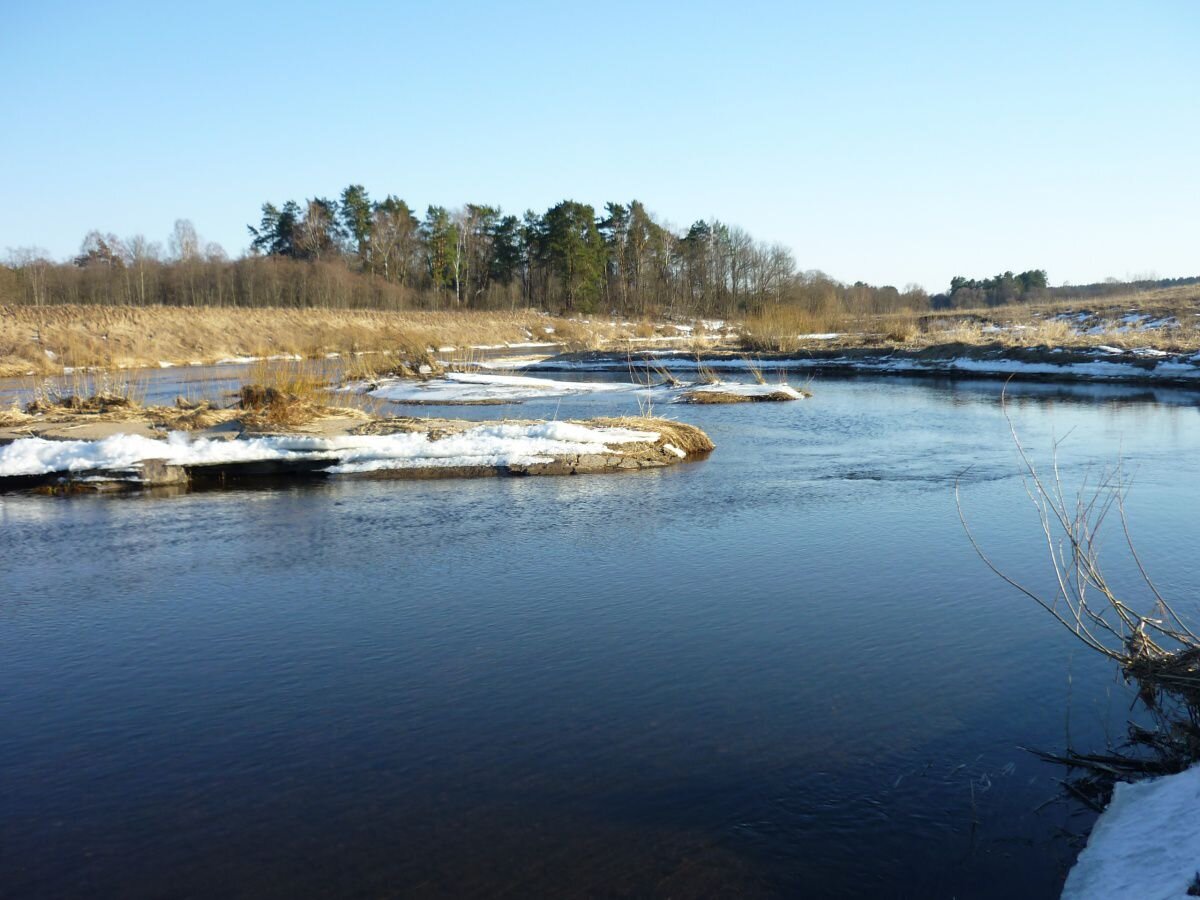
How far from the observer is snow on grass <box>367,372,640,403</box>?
20.9m

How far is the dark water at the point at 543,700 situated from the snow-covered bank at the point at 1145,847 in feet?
0.50

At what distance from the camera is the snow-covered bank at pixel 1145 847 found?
2961 mm

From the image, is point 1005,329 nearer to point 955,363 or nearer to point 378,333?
point 955,363

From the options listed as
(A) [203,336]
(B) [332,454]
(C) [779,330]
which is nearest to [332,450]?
(B) [332,454]

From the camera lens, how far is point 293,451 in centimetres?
1202

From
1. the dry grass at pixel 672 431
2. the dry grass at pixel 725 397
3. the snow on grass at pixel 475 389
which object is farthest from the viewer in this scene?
the snow on grass at pixel 475 389

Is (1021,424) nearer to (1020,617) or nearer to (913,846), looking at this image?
(1020,617)

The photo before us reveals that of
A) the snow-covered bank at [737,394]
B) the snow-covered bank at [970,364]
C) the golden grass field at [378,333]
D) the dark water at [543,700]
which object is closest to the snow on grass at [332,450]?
the dark water at [543,700]

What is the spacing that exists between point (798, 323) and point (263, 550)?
33199 millimetres

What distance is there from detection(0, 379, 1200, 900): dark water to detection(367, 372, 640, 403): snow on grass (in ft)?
36.2

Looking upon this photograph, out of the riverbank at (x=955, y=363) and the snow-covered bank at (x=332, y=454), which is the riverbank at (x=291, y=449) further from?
the riverbank at (x=955, y=363)

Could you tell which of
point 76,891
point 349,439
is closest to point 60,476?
point 349,439

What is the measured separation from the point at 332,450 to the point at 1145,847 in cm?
1062

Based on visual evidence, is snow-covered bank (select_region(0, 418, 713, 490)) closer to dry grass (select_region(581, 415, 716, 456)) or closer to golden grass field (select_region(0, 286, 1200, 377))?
dry grass (select_region(581, 415, 716, 456))
